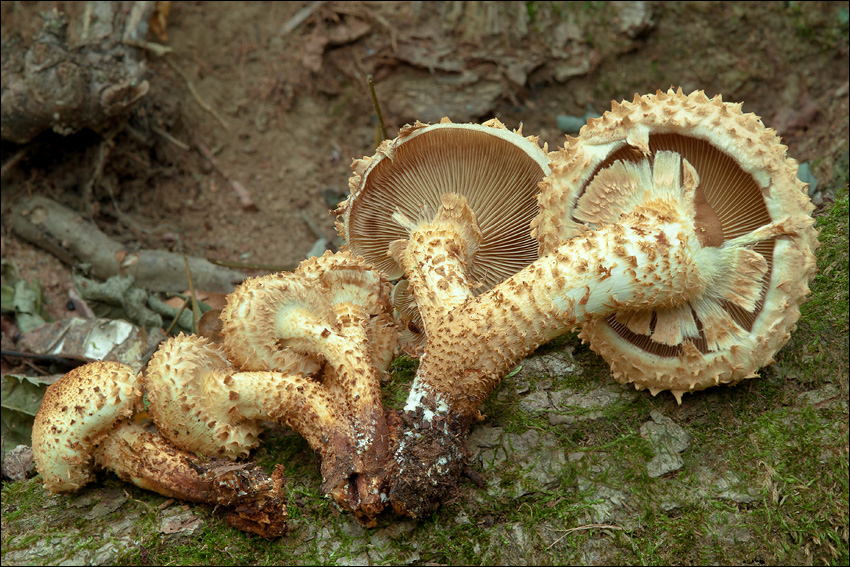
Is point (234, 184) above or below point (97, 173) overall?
above

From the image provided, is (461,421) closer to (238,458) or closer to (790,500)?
(238,458)

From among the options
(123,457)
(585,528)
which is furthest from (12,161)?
(585,528)

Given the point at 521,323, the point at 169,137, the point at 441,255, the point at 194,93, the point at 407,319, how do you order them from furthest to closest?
the point at 194,93 → the point at 169,137 → the point at 407,319 → the point at 441,255 → the point at 521,323

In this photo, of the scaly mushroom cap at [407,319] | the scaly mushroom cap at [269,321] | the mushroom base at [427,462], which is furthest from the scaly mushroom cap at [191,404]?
the scaly mushroom cap at [407,319]

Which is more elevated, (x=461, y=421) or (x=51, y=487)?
(x=461, y=421)

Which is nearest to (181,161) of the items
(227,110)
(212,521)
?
(227,110)

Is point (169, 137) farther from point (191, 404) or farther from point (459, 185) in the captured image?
Result: point (191, 404)

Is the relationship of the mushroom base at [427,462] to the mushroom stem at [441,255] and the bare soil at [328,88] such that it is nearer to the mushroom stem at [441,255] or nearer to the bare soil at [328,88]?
the mushroom stem at [441,255]
